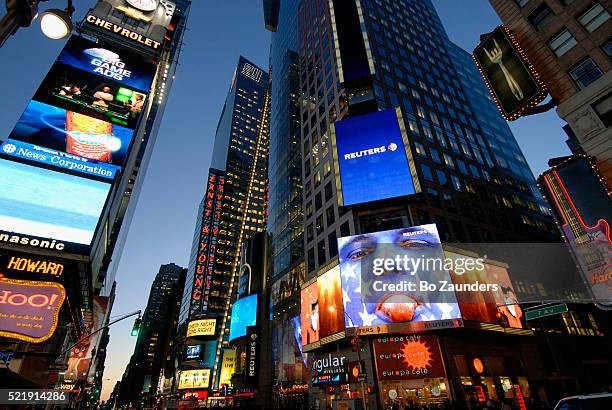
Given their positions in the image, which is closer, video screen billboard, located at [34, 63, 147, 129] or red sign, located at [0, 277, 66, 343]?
red sign, located at [0, 277, 66, 343]

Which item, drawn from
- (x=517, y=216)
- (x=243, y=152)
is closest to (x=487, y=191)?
(x=517, y=216)

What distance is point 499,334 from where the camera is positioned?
3161cm

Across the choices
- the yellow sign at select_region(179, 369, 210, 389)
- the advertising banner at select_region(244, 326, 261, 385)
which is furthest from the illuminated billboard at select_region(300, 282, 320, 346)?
the yellow sign at select_region(179, 369, 210, 389)

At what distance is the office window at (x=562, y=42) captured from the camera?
1906 cm

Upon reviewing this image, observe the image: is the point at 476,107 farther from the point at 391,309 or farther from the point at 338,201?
the point at 391,309

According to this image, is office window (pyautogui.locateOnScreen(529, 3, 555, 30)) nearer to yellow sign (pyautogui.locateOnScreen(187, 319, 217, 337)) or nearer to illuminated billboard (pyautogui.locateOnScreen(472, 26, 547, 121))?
illuminated billboard (pyautogui.locateOnScreen(472, 26, 547, 121))

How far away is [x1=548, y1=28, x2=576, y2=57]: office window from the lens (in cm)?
1906

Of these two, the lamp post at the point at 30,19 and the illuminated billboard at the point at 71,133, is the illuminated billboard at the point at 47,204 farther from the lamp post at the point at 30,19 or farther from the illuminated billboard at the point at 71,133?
the lamp post at the point at 30,19

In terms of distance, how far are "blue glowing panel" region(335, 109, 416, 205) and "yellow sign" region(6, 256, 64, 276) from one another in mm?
26837

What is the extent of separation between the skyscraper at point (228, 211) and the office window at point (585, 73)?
232ft

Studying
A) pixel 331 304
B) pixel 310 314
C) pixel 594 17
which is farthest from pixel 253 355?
pixel 594 17

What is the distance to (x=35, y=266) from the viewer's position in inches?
668

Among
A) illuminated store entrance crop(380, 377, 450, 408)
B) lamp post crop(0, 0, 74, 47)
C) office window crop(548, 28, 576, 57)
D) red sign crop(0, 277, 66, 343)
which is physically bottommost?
illuminated store entrance crop(380, 377, 450, 408)

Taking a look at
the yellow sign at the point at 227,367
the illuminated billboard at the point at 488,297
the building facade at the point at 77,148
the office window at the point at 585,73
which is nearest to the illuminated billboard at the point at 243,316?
the yellow sign at the point at 227,367
